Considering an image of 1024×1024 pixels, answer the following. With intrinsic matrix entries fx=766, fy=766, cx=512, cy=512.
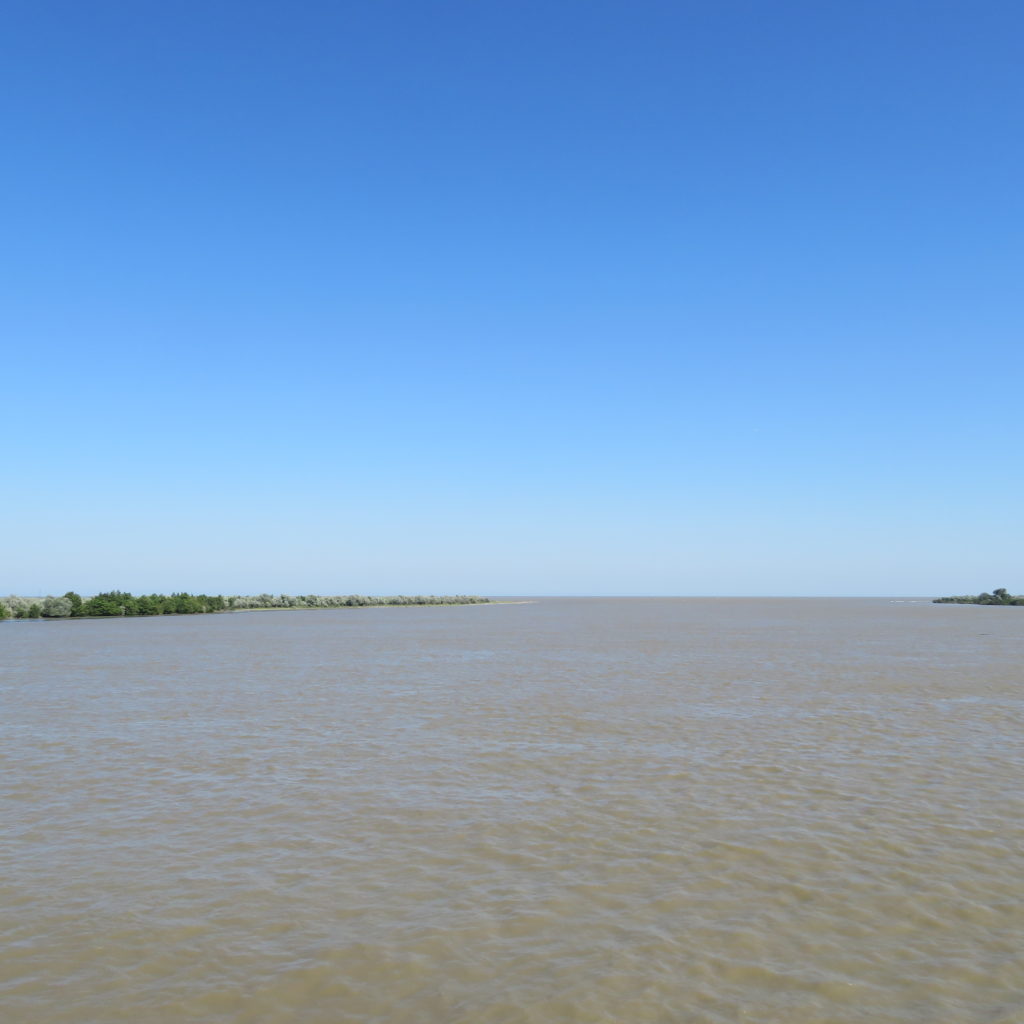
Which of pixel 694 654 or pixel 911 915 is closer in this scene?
pixel 911 915

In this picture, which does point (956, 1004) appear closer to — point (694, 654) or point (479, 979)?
point (479, 979)

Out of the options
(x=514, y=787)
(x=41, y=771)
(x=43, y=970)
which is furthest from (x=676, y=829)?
(x=41, y=771)

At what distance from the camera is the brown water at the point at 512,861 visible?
6.31 meters

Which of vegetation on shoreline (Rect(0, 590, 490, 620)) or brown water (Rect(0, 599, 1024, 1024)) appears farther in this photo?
vegetation on shoreline (Rect(0, 590, 490, 620))

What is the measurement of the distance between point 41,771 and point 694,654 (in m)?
28.6

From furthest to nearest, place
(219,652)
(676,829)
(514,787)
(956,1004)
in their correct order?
(219,652)
(514,787)
(676,829)
(956,1004)

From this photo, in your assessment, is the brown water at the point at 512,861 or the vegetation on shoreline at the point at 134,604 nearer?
the brown water at the point at 512,861

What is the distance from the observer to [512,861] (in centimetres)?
921

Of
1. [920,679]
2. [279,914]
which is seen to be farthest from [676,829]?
[920,679]

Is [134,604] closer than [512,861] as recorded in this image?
No

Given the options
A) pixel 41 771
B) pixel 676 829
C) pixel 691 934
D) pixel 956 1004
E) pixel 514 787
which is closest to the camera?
pixel 956 1004

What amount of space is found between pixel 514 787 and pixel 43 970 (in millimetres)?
7161

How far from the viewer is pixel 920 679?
1039 inches

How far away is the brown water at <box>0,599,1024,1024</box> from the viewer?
20.7ft
